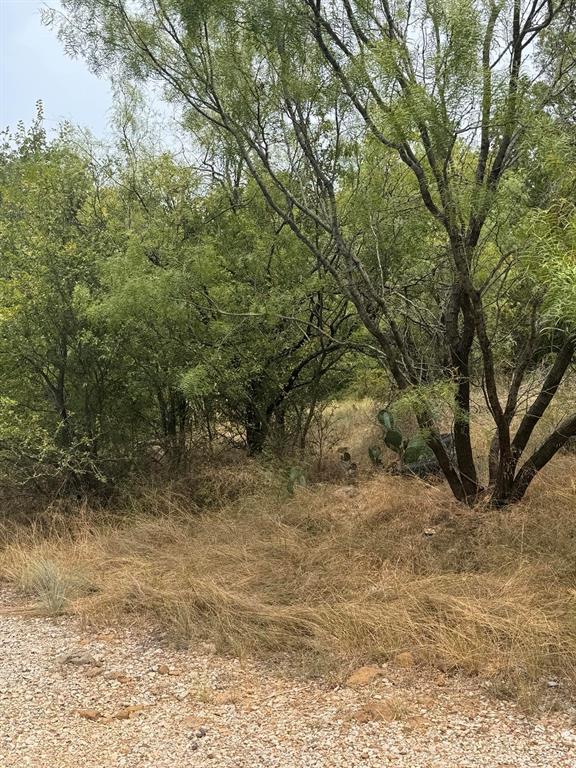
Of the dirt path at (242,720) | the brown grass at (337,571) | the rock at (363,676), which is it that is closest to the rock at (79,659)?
the dirt path at (242,720)

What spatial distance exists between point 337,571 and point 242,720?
193 centimetres

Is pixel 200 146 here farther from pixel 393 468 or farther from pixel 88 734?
pixel 88 734

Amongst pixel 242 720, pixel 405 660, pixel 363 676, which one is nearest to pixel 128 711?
pixel 242 720

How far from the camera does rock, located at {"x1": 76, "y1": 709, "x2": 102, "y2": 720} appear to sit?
10.7 ft

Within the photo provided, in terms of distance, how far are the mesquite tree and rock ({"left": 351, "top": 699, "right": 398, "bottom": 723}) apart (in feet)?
7.94

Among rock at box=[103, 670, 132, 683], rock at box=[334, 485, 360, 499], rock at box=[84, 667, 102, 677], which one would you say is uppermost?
rock at box=[334, 485, 360, 499]

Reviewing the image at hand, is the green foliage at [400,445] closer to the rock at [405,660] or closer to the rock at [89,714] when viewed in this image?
the rock at [405,660]

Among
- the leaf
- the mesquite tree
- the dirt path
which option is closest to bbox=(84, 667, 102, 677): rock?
the dirt path

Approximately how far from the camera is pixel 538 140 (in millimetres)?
4473

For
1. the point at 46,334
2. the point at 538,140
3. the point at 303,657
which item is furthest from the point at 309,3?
the point at 303,657

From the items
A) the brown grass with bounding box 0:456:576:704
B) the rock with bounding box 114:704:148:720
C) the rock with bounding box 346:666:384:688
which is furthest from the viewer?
the brown grass with bounding box 0:456:576:704

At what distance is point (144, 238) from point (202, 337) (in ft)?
4.43

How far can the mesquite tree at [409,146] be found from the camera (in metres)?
4.78

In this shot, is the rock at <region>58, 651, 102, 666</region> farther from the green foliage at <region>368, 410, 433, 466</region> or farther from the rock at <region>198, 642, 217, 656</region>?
the green foliage at <region>368, 410, 433, 466</region>
